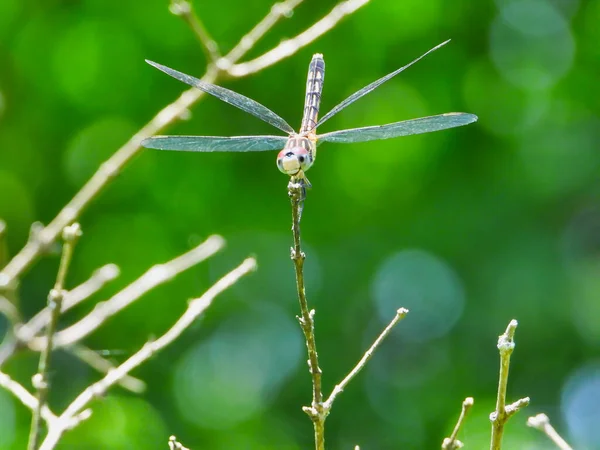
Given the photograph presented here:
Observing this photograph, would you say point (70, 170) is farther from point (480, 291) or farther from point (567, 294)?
point (567, 294)

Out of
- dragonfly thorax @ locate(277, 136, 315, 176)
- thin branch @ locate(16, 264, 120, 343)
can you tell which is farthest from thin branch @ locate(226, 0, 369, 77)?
thin branch @ locate(16, 264, 120, 343)

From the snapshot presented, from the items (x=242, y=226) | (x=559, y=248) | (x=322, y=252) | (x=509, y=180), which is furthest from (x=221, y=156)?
(x=559, y=248)

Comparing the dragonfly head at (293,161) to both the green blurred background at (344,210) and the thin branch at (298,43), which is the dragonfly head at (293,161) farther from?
the green blurred background at (344,210)

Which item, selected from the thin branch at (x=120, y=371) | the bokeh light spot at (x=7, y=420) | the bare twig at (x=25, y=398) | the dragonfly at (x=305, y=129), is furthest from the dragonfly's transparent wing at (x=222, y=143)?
the bokeh light spot at (x=7, y=420)

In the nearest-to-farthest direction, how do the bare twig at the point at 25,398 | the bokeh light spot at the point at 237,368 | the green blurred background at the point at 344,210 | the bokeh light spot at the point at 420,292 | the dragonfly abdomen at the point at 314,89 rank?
the bare twig at the point at 25,398, the dragonfly abdomen at the point at 314,89, the green blurred background at the point at 344,210, the bokeh light spot at the point at 237,368, the bokeh light spot at the point at 420,292

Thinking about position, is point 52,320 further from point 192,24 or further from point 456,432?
point 192,24

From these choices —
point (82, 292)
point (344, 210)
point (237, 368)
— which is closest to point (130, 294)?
point (82, 292)

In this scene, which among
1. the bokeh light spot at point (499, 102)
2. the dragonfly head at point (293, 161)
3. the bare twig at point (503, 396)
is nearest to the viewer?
the bare twig at point (503, 396)
